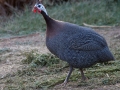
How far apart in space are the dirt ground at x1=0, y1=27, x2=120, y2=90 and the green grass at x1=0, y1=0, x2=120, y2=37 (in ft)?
2.11

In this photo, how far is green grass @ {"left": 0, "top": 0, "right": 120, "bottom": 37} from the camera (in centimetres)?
953

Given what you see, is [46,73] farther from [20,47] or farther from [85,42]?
[20,47]

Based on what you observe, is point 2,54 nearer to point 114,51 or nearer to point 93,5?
point 114,51

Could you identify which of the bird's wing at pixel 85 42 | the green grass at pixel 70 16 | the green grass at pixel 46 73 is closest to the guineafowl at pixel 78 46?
the bird's wing at pixel 85 42

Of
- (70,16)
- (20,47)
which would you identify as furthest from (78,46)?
(70,16)

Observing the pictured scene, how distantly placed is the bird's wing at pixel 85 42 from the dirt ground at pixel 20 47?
491 millimetres

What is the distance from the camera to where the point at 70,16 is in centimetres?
1012

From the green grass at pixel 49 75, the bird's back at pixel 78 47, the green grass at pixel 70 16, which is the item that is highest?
the green grass at pixel 70 16

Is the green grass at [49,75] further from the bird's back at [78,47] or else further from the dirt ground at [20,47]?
the bird's back at [78,47]

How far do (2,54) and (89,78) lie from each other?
241 centimetres

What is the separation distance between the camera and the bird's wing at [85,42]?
14.7 ft

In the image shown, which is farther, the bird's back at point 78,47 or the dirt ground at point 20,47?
the dirt ground at point 20,47

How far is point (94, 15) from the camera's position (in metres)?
9.96

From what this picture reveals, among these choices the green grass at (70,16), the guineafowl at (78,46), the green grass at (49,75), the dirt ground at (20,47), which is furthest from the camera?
the green grass at (70,16)
